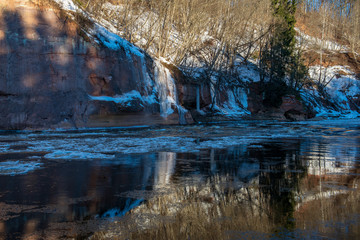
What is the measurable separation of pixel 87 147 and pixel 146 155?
2490mm

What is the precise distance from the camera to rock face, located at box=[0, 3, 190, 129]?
20750 millimetres

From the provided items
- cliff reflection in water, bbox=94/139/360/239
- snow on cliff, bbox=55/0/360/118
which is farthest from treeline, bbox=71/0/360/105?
cliff reflection in water, bbox=94/139/360/239

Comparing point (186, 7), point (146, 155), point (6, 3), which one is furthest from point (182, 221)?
point (186, 7)

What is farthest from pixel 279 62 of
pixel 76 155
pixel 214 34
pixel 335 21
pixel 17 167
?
pixel 335 21

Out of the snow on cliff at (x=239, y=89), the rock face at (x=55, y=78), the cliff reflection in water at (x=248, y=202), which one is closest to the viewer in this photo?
the cliff reflection in water at (x=248, y=202)

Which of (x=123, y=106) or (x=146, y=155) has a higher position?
(x=123, y=106)

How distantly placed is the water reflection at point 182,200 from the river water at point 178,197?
1 centimetres

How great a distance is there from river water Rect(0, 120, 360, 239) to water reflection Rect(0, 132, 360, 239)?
0.04 feet

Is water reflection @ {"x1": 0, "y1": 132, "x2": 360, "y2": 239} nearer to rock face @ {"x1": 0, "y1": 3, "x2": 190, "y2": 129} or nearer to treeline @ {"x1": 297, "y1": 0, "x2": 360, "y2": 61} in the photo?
rock face @ {"x1": 0, "y1": 3, "x2": 190, "y2": 129}

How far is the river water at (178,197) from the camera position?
13.3 ft

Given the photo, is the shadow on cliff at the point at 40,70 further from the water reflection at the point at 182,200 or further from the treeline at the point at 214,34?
the water reflection at the point at 182,200

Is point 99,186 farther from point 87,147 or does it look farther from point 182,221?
point 87,147

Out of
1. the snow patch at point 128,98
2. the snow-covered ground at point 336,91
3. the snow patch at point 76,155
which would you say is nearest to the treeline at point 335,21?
the snow-covered ground at point 336,91

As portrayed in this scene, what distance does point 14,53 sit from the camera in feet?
69.2
